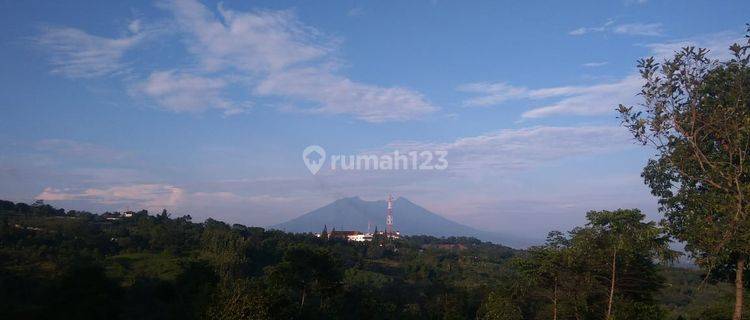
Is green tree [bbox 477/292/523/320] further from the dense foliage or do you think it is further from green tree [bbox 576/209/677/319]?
the dense foliage

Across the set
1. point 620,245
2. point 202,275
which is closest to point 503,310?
point 620,245

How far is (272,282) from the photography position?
23.8 meters

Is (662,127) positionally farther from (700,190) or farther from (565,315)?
(565,315)

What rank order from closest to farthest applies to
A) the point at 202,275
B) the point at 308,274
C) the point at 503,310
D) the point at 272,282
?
1. the point at 503,310
2. the point at 272,282
3. the point at 202,275
4. the point at 308,274

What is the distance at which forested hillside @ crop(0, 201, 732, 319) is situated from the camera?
1525 cm

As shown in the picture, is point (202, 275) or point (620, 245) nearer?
point (620, 245)

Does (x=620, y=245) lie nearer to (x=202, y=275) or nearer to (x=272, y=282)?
(x=272, y=282)

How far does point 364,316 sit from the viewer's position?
992 inches

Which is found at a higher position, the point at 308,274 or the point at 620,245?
the point at 620,245

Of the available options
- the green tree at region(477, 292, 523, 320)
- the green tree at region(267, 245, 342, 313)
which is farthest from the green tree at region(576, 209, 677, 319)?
the green tree at region(267, 245, 342, 313)

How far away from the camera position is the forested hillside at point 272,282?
15.2 metres

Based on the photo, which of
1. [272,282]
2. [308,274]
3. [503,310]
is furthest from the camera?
[308,274]

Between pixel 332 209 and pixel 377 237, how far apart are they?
266ft

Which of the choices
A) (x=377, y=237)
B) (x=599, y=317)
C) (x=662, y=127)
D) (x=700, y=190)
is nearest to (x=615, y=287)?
(x=599, y=317)
